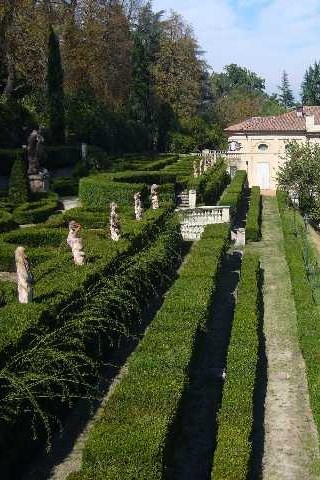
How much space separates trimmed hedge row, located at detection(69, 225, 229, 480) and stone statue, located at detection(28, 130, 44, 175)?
19911 millimetres

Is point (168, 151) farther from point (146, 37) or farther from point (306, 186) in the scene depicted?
point (306, 186)

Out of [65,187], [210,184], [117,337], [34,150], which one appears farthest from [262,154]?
→ [117,337]

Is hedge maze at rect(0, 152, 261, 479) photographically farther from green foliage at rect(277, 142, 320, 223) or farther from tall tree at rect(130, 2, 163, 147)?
tall tree at rect(130, 2, 163, 147)

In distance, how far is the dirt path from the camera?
469 inches

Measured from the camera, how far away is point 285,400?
14625 mm

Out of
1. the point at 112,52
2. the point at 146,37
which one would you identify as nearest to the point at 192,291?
the point at 112,52

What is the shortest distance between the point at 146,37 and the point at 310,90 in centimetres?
3802

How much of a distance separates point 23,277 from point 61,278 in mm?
2567

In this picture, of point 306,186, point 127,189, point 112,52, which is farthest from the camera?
point 112,52

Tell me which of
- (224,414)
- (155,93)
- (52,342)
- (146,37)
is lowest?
(224,414)

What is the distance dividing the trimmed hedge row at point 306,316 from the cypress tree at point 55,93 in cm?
2485

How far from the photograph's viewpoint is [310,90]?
10675 cm

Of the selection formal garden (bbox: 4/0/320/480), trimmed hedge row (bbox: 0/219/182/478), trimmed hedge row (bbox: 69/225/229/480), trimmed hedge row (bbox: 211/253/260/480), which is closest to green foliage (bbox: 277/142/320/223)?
formal garden (bbox: 4/0/320/480)

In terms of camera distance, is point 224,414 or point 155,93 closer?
point 224,414
